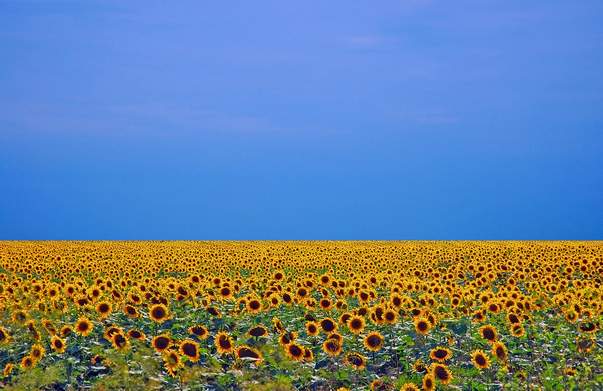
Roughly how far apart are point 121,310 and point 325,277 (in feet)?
18.2

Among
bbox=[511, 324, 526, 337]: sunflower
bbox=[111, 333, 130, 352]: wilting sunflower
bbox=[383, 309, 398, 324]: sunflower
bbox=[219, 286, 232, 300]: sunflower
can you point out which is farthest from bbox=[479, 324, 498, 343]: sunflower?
bbox=[111, 333, 130, 352]: wilting sunflower

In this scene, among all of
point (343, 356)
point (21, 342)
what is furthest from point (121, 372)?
point (343, 356)

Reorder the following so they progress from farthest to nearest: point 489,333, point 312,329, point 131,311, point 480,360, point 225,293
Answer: point 225,293
point 131,311
point 312,329
point 489,333
point 480,360

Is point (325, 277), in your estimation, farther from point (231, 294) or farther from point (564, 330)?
point (564, 330)

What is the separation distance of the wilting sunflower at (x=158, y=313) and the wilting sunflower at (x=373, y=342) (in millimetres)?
3719

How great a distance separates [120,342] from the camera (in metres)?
11.7

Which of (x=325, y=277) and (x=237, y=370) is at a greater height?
(x=325, y=277)

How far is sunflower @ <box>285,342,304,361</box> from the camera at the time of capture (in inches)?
455

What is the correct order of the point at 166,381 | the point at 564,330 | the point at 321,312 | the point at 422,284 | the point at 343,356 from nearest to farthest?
the point at 166,381
the point at 343,356
the point at 564,330
the point at 321,312
the point at 422,284

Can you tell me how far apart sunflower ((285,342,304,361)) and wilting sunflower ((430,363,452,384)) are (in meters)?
2.02

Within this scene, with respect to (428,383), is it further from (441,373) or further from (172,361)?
(172,361)

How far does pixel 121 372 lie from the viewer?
1152 centimetres

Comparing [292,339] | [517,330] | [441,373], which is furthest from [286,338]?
[517,330]

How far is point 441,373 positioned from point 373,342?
1.47 m
